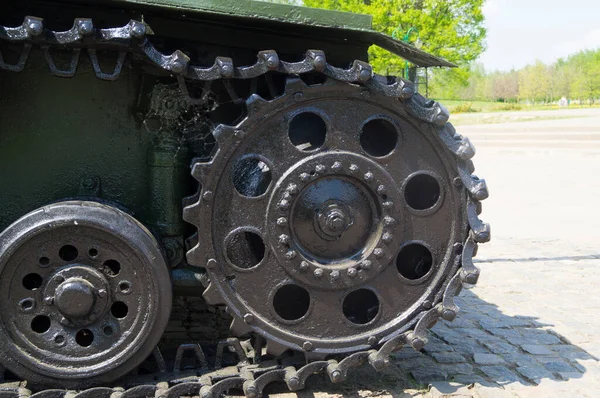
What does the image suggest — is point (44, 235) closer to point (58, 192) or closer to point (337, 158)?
point (58, 192)

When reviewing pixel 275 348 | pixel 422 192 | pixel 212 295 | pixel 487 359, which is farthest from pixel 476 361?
pixel 212 295

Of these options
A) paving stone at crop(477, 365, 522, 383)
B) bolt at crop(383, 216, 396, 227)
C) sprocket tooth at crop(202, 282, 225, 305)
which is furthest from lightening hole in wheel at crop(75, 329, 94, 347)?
paving stone at crop(477, 365, 522, 383)

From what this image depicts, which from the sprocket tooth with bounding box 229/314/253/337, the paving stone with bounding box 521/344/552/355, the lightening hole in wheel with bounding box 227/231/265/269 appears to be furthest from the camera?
the paving stone with bounding box 521/344/552/355

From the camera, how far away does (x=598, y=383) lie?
3.98 meters

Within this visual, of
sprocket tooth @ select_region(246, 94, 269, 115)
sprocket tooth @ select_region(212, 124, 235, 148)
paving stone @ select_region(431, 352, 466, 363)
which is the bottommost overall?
paving stone @ select_region(431, 352, 466, 363)

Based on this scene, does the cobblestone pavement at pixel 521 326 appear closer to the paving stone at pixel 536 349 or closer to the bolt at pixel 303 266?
the paving stone at pixel 536 349

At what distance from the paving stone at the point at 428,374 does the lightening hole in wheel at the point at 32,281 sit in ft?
7.12

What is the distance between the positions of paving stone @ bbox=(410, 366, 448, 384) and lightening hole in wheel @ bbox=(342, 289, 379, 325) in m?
0.46

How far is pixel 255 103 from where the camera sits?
11.2ft

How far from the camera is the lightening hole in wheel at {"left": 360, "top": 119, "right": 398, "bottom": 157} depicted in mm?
3887

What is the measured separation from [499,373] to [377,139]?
5.33ft

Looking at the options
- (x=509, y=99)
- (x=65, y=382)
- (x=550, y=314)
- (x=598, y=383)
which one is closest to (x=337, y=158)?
(x=65, y=382)

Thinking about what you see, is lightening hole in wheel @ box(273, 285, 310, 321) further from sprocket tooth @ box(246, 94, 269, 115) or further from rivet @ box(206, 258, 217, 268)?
sprocket tooth @ box(246, 94, 269, 115)

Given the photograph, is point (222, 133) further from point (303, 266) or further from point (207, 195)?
point (303, 266)
